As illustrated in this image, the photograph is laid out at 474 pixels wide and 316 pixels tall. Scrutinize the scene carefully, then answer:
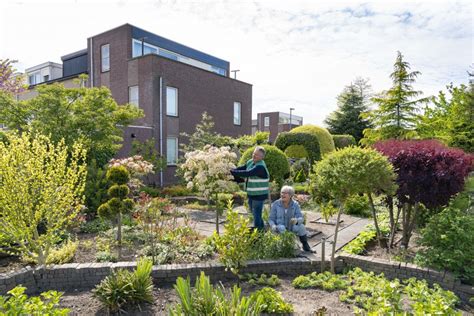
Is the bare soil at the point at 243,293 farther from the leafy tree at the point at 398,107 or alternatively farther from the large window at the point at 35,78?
the large window at the point at 35,78

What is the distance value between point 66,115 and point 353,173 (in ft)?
24.7

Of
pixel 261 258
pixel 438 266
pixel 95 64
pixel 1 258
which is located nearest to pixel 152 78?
pixel 95 64

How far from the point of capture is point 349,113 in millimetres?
26453

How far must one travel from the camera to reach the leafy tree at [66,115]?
812 centimetres

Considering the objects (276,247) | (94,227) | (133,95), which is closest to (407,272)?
(276,247)

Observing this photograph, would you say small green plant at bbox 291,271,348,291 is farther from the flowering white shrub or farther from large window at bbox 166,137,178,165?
large window at bbox 166,137,178,165

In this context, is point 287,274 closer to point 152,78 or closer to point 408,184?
point 408,184

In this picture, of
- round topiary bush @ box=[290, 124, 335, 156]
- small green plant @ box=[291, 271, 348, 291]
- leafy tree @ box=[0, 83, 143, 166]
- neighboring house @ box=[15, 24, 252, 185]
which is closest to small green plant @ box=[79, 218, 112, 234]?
leafy tree @ box=[0, 83, 143, 166]

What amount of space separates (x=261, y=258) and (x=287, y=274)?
0.45 m

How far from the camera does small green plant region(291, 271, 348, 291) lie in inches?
152

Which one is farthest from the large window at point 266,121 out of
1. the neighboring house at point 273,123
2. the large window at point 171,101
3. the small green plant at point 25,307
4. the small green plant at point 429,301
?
the small green plant at point 25,307

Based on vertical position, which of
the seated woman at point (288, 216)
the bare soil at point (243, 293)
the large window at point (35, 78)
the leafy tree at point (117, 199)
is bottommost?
the bare soil at point (243, 293)

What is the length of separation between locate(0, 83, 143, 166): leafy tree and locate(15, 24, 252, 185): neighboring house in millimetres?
4475

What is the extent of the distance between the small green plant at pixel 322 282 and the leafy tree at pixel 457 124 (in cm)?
1030
